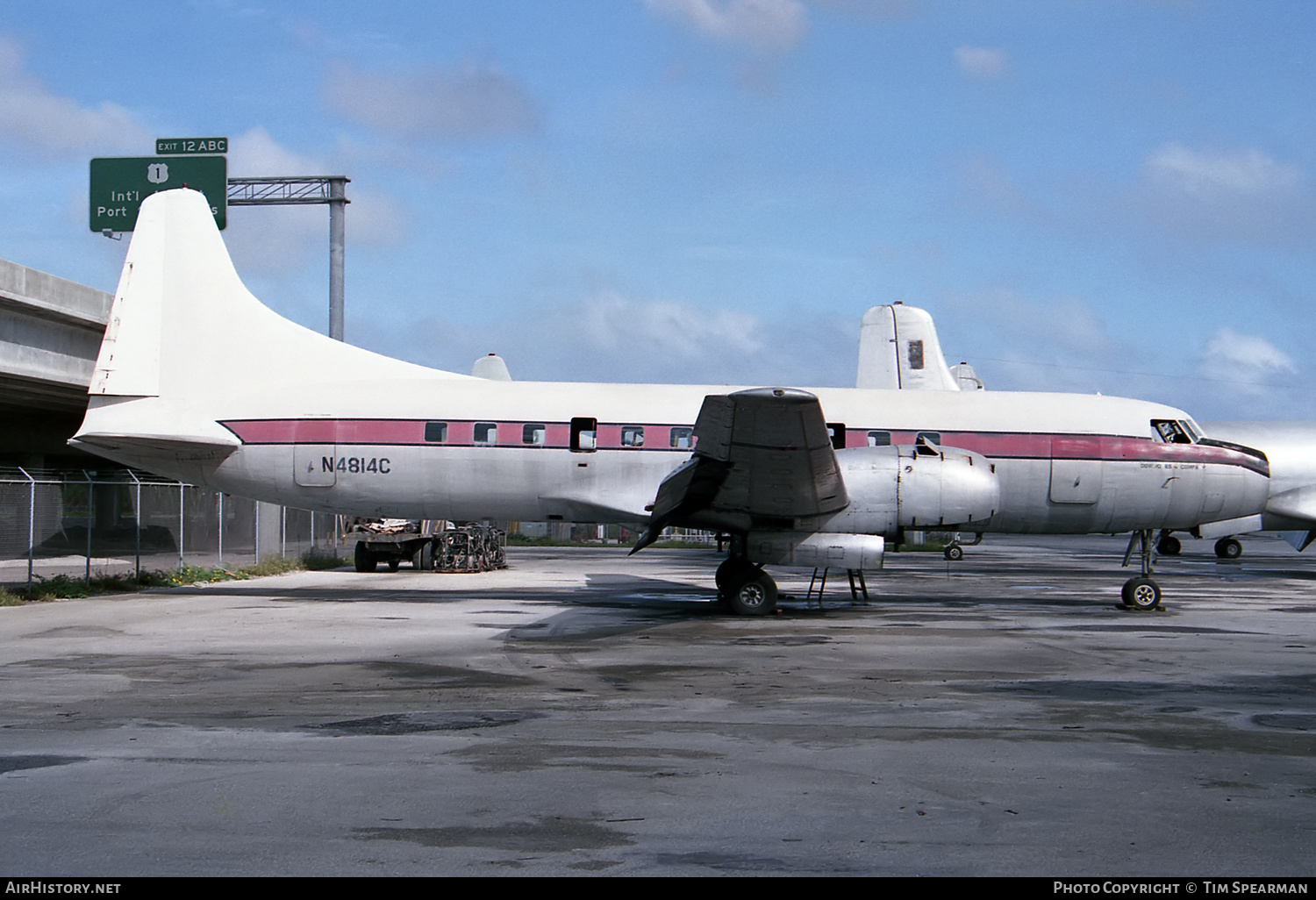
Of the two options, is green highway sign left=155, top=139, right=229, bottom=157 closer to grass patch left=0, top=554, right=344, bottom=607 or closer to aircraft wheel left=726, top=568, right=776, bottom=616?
grass patch left=0, top=554, right=344, bottom=607

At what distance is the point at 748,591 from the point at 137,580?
14.5 metres

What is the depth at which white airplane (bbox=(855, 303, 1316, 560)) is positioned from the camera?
30000 millimetres

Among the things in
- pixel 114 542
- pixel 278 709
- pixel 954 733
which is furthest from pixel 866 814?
pixel 114 542

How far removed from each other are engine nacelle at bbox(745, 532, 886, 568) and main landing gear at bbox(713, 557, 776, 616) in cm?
73

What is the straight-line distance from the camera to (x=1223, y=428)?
32.1m

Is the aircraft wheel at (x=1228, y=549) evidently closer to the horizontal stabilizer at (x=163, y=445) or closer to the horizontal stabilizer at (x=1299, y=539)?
the horizontal stabilizer at (x=1299, y=539)

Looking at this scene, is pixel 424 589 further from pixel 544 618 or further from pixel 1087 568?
pixel 1087 568

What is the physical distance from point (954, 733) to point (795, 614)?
9682 millimetres

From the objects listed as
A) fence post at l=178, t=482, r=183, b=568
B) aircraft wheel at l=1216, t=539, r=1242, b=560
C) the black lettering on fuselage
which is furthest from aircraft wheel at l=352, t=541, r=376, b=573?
aircraft wheel at l=1216, t=539, r=1242, b=560

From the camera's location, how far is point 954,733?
Answer: 8164mm

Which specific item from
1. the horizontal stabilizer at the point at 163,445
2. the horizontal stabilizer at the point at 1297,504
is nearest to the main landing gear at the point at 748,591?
the horizontal stabilizer at the point at 163,445

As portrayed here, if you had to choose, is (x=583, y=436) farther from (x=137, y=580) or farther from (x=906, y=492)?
(x=137, y=580)

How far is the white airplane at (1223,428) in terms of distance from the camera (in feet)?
98.4

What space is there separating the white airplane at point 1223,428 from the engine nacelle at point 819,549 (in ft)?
50.8
